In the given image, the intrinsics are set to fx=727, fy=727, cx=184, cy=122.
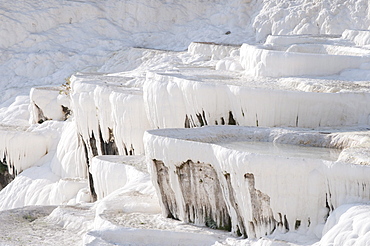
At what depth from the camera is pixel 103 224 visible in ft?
31.9

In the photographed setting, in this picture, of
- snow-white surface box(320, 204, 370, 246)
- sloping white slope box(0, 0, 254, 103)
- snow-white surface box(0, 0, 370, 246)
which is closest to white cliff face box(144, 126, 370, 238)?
snow-white surface box(0, 0, 370, 246)

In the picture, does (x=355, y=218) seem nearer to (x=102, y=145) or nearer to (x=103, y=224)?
(x=103, y=224)

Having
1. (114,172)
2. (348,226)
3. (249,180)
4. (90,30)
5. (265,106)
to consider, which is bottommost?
(114,172)

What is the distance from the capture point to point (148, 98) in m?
13.8

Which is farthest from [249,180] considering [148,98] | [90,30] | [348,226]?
[90,30]

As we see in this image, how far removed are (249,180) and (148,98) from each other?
18.5 ft

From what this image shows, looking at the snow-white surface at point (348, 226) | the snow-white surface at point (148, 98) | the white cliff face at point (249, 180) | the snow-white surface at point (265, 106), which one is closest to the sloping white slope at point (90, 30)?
the snow-white surface at point (148, 98)

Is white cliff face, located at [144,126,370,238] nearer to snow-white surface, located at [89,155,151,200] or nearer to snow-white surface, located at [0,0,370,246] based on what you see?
snow-white surface, located at [0,0,370,246]

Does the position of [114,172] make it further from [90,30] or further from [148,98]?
[90,30]

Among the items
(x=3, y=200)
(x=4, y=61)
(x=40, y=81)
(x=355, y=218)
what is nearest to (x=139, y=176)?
(x=355, y=218)

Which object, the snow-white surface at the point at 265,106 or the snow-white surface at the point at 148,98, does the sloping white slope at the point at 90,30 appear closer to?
the snow-white surface at the point at 148,98

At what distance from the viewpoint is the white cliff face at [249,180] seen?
8102mm

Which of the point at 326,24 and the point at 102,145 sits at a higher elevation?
the point at 326,24

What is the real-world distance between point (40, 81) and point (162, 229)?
20878 mm
